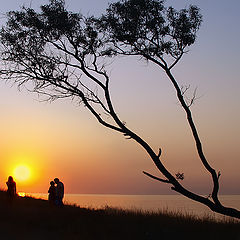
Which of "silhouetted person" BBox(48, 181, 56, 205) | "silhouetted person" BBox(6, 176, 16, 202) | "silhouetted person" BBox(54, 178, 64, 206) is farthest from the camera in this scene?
"silhouetted person" BBox(48, 181, 56, 205)

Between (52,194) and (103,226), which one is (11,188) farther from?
(103,226)

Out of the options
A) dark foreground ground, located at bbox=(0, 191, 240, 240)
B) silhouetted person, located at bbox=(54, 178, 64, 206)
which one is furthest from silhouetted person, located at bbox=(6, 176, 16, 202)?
silhouetted person, located at bbox=(54, 178, 64, 206)

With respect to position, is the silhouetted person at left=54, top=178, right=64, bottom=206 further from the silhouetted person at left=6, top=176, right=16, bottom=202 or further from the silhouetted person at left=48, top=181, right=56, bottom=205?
the silhouetted person at left=6, top=176, right=16, bottom=202

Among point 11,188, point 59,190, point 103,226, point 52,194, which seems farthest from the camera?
point 52,194

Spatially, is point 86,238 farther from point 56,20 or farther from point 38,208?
point 56,20

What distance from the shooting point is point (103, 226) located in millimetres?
21484

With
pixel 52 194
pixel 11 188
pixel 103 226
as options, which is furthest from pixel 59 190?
pixel 103 226

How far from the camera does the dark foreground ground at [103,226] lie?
787 inches

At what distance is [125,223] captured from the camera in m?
21.9

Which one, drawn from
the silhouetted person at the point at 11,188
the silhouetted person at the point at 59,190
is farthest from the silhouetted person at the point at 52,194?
the silhouetted person at the point at 11,188

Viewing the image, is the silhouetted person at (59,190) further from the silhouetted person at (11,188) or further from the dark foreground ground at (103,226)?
the silhouetted person at (11,188)

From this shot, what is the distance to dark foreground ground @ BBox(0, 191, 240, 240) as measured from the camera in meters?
20.0

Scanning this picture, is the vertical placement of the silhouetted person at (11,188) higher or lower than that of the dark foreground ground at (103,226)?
higher

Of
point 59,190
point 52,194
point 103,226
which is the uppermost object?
point 59,190
